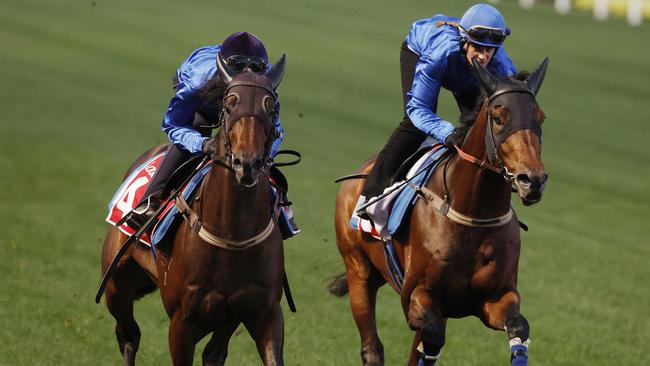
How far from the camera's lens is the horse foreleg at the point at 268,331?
6902mm

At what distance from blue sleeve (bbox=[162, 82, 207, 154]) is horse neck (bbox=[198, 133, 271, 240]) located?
0.47 m

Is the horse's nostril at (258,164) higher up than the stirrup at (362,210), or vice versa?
the horse's nostril at (258,164)

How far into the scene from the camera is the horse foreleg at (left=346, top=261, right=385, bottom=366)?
8.55 metres

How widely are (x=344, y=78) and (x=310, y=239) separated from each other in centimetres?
1135

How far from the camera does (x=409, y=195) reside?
7852 mm

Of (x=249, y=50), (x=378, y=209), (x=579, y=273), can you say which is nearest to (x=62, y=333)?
(x=378, y=209)

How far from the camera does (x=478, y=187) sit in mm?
7188

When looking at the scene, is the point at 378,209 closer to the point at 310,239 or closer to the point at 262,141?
the point at 262,141

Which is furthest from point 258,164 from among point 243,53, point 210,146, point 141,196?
point 141,196

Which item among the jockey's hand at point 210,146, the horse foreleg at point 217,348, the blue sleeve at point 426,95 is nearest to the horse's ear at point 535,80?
the blue sleeve at point 426,95

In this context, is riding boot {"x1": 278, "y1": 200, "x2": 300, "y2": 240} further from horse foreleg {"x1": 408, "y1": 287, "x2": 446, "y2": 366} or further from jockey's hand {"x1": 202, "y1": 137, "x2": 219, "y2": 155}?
jockey's hand {"x1": 202, "y1": 137, "x2": 219, "y2": 155}

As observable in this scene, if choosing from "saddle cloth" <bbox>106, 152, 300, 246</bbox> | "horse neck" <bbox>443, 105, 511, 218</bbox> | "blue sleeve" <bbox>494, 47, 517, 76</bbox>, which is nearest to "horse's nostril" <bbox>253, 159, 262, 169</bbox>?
"saddle cloth" <bbox>106, 152, 300, 246</bbox>

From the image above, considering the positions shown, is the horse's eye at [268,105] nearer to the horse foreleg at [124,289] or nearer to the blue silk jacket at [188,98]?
the blue silk jacket at [188,98]

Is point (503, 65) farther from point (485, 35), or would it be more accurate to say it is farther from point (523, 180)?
point (523, 180)
